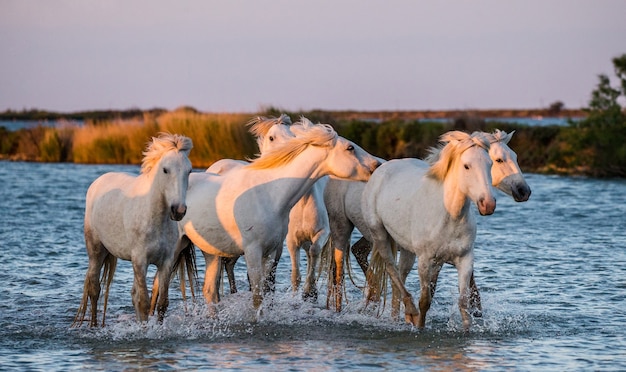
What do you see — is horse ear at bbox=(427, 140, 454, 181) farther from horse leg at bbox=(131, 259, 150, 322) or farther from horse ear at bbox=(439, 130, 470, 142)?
horse leg at bbox=(131, 259, 150, 322)

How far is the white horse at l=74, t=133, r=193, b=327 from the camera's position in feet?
25.6

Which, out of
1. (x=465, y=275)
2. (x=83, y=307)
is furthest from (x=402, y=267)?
(x=83, y=307)

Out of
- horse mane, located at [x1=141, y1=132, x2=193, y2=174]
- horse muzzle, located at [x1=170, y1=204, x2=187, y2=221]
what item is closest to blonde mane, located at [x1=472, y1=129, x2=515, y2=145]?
horse mane, located at [x1=141, y1=132, x2=193, y2=174]

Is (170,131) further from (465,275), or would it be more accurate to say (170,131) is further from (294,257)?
(465,275)

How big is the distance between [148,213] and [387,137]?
921 inches

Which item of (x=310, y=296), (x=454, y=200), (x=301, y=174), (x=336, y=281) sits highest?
(x=301, y=174)

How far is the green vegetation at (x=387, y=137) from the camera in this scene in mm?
26609

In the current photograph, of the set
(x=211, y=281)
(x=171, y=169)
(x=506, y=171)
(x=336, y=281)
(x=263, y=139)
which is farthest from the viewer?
(x=263, y=139)

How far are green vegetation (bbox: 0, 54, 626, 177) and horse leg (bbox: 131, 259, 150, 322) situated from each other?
18668 millimetres

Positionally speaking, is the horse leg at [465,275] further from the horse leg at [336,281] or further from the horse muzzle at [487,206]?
the horse leg at [336,281]

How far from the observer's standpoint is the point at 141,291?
813 cm

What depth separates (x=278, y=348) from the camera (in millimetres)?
8211

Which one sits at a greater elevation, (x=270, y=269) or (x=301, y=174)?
(x=301, y=174)

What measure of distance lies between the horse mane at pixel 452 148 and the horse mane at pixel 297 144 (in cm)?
89
